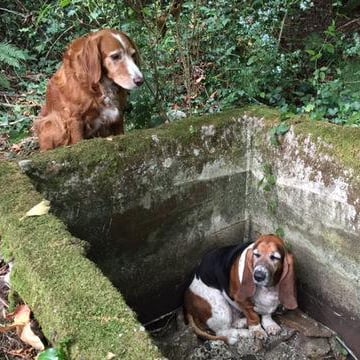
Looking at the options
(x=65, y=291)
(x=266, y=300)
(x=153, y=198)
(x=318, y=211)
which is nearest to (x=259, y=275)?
(x=266, y=300)

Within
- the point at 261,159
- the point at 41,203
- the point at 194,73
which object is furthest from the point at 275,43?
the point at 41,203

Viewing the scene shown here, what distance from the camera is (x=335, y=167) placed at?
402 cm

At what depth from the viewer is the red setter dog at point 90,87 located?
4.25m

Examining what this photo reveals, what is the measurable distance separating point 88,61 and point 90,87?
0.67ft

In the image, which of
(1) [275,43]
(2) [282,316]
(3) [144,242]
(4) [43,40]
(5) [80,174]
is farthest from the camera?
(4) [43,40]

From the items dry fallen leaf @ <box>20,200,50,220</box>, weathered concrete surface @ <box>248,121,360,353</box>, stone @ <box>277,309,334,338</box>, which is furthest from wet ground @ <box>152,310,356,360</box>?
dry fallen leaf @ <box>20,200,50,220</box>

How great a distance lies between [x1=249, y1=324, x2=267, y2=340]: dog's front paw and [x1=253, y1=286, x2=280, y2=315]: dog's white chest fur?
5.4 inches

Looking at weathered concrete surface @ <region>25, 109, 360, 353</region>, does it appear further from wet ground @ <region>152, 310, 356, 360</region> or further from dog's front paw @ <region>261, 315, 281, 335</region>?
dog's front paw @ <region>261, 315, 281, 335</region>

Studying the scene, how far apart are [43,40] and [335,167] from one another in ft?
17.4

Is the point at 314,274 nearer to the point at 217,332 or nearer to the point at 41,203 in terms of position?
the point at 217,332

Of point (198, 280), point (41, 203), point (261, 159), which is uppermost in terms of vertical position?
point (41, 203)

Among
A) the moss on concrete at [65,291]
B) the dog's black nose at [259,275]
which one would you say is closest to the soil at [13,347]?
the moss on concrete at [65,291]

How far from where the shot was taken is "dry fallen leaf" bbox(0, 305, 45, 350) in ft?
7.33

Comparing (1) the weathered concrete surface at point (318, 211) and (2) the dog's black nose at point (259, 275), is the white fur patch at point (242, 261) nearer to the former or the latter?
(2) the dog's black nose at point (259, 275)
